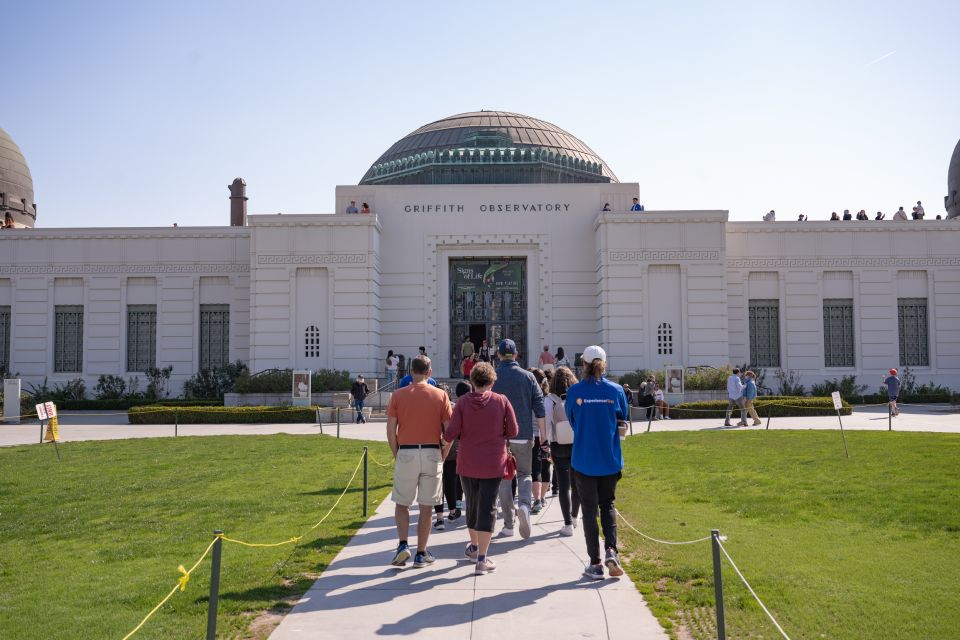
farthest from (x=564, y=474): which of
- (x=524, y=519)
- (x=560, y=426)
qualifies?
(x=524, y=519)

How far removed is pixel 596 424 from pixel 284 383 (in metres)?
23.9

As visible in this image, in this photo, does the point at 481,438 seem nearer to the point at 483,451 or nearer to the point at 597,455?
the point at 483,451

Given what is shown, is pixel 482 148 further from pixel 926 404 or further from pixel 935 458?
pixel 935 458

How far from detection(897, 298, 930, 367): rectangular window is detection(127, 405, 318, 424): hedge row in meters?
23.8

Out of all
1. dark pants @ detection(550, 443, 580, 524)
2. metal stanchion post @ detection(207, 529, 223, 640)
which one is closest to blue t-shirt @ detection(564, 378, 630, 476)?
dark pants @ detection(550, 443, 580, 524)

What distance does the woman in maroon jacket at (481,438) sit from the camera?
8.10 meters

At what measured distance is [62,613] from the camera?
6.80 m

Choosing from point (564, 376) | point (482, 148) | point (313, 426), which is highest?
point (482, 148)

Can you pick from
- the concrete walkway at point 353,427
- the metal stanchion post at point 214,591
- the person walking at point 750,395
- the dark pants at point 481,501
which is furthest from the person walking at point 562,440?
the person walking at point 750,395

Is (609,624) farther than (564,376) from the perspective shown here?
No

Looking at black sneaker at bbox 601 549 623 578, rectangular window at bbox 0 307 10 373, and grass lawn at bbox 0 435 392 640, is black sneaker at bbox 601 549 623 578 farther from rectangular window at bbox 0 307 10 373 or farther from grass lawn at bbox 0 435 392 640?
rectangular window at bbox 0 307 10 373

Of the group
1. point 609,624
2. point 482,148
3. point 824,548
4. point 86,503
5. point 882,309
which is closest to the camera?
point 609,624

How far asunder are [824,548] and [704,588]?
2.01 meters

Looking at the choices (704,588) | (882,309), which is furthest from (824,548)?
(882,309)
